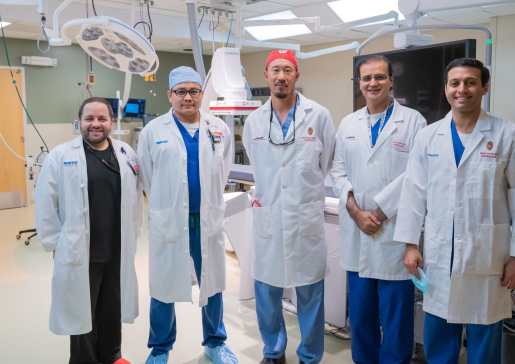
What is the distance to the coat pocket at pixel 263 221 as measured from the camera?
2.12 metres

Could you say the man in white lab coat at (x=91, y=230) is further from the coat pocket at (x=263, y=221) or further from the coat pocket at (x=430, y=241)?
the coat pocket at (x=430, y=241)

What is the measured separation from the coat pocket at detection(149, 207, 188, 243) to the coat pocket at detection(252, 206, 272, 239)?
336mm

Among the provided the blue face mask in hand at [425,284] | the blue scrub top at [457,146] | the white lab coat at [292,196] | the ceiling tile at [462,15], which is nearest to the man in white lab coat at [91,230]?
the white lab coat at [292,196]

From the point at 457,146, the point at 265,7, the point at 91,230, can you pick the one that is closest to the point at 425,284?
the point at 457,146

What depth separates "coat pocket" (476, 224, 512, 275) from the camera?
1.64 meters

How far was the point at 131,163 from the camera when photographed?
2.09 meters

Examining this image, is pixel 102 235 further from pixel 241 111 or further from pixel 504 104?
pixel 504 104

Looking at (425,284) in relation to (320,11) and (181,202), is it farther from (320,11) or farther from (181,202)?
(320,11)

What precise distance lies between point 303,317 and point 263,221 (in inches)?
19.7

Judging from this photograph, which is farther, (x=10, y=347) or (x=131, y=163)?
(x=10, y=347)

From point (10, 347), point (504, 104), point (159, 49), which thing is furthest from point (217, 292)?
point (159, 49)

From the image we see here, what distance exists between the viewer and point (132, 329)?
2.78 metres

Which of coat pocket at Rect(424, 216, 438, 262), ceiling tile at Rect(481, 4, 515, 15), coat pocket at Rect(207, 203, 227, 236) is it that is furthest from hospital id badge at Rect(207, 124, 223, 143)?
ceiling tile at Rect(481, 4, 515, 15)

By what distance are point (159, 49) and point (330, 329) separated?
20.4 feet
